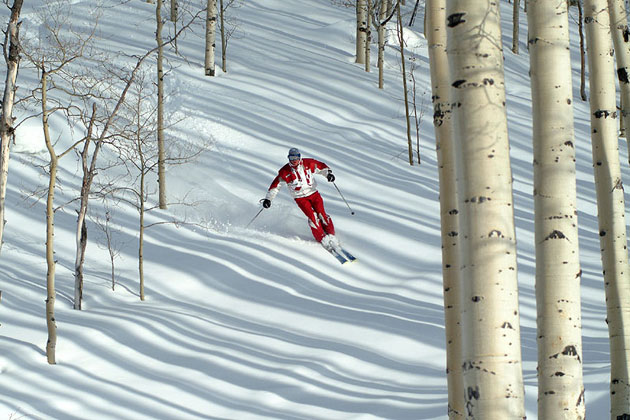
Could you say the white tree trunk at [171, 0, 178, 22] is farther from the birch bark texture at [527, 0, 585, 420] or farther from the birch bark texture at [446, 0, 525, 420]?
the birch bark texture at [446, 0, 525, 420]

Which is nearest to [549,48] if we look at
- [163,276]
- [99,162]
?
[163,276]

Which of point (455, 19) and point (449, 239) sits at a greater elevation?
point (455, 19)

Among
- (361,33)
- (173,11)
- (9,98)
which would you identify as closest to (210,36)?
(361,33)

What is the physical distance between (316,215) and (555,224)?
8.59 metres

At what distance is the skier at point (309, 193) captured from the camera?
1169cm

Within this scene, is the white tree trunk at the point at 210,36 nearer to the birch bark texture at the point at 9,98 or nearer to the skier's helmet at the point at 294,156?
the skier's helmet at the point at 294,156

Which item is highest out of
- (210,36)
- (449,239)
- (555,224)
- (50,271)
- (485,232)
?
(210,36)

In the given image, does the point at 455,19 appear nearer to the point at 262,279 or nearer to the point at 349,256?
the point at 262,279

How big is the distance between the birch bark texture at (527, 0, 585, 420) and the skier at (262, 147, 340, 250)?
8234 millimetres

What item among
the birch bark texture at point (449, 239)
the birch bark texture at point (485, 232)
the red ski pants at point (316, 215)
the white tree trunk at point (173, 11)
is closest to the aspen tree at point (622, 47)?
the birch bark texture at point (449, 239)

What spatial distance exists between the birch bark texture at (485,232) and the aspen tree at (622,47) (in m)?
3.45

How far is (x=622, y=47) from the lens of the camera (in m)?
5.77

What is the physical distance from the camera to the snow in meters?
7.74

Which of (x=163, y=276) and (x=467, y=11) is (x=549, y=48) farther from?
(x=163, y=276)
